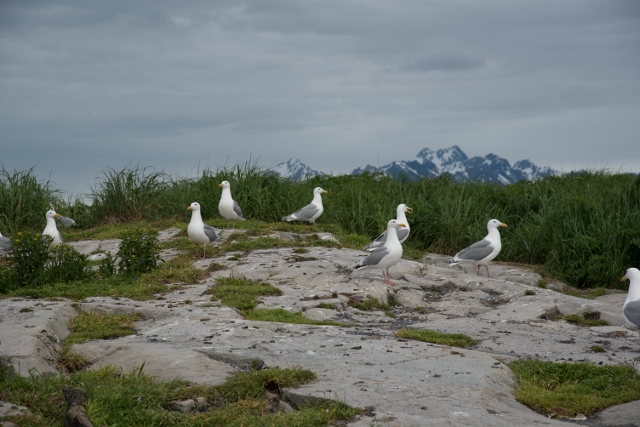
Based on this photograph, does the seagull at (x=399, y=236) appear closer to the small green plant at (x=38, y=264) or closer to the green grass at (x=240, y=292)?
the green grass at (x=240, y=292)

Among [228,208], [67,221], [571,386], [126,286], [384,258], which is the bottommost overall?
[571,386]

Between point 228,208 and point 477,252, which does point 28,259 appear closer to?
point 228,208

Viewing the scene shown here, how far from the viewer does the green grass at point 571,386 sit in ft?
19.7

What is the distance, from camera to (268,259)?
465 inches

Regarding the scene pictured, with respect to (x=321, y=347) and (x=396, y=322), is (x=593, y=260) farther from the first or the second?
(x=321, y=347)

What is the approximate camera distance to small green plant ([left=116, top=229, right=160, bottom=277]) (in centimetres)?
1109

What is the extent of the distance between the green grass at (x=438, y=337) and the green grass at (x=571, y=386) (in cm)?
79

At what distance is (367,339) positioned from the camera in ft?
23.9

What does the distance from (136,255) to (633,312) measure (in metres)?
7.00

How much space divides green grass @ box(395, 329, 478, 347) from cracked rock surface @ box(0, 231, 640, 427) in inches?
9.0

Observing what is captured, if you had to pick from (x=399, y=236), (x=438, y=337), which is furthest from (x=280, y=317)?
(x=399, y=236)

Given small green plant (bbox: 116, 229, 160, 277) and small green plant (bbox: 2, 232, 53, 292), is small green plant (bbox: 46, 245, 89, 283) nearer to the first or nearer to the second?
small green plant (bbox: 2, 232, 53, 292)

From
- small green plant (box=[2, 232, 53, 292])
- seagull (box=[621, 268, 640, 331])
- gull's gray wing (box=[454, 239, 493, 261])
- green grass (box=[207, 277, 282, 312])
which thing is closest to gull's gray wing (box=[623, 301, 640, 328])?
seagull (box=[621, 268, 640, 331])

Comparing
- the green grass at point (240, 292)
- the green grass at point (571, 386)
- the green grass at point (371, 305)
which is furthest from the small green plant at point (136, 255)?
the green grass at point (571, 386)
